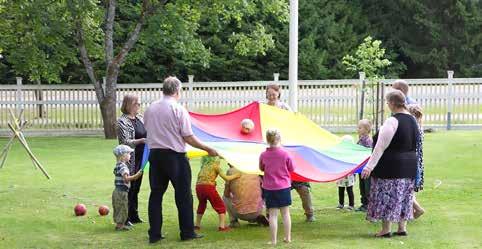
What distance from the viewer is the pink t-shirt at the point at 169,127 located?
828cm

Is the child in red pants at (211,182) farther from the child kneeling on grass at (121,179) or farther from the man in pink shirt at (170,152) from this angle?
the child kneeling on grass at (121,179)

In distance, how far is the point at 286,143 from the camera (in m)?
9.80

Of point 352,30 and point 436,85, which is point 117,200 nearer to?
point 436,85

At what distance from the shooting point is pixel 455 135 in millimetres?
22125

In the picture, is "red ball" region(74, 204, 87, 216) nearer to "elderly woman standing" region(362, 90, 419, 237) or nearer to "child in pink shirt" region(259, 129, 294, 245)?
"child in pink shirt" region(259, 129, 294, 245)

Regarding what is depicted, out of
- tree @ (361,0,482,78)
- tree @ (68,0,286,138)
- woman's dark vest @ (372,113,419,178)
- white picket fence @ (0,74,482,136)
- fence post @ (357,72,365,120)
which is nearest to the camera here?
woman's dark vest @ (372,113,419,178)

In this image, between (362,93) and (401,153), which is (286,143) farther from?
(362,93)

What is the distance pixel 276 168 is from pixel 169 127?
125cm

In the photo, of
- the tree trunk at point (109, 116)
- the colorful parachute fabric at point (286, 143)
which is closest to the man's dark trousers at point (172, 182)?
the colorful parachute fabric at point (286, 143)

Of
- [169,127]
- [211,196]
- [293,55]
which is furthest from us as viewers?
[293,55]

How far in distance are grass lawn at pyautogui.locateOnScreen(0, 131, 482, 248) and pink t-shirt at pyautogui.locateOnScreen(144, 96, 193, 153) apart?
43.5 inches

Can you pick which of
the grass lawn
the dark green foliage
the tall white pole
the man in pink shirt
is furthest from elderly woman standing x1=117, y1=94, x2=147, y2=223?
the dark green foliage

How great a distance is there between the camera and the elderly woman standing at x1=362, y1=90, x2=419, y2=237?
8359 mm

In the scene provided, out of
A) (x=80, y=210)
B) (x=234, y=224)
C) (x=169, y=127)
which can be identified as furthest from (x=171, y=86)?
(x=80, y=210)
